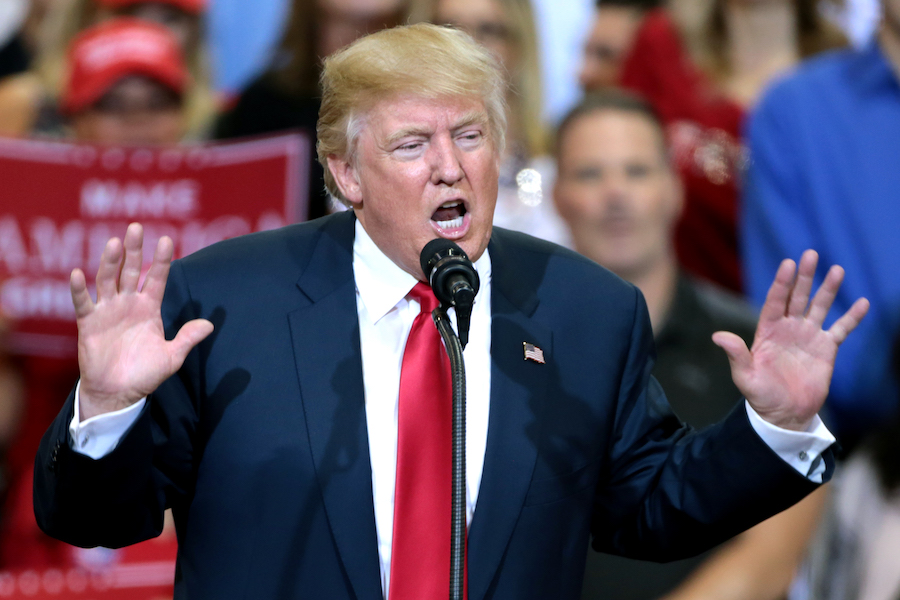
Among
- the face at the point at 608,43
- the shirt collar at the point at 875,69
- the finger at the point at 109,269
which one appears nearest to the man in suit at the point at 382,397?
the finger at the point at 109,269

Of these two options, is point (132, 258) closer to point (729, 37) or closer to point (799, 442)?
point (799, 442)

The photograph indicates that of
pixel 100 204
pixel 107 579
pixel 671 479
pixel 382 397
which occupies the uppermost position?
pixel 382 397

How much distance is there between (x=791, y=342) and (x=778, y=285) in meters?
0.10

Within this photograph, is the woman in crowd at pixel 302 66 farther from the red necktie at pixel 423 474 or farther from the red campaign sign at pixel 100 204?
the red necktie at pixel 423 474

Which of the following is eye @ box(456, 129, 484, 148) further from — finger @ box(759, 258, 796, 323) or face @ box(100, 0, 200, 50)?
face @ box(100, 0, 200, 50)

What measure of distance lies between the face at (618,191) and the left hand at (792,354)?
136 cm

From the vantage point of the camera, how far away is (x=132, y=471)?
5.28 ft

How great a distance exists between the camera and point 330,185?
2.02 meters

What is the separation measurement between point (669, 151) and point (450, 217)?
5.79ft

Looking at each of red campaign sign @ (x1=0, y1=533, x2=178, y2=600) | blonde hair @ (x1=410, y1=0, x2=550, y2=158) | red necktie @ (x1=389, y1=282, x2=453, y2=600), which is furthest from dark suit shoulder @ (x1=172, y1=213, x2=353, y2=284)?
blonde hair @ (x1=410, y1=0, x2=550, y2=158)

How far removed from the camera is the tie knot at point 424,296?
184 cm

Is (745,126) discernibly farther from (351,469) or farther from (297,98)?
(351,469)

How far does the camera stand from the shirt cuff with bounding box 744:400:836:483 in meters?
1.78

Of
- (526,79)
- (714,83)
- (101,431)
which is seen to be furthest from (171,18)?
(101,431)
